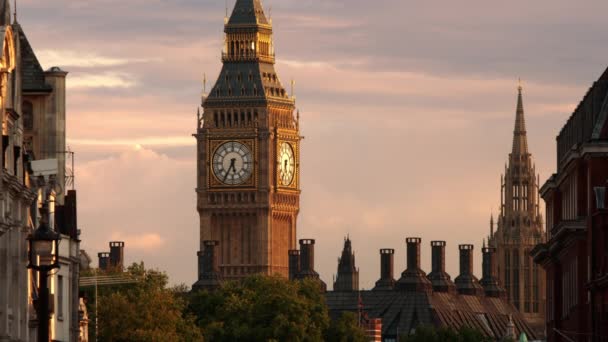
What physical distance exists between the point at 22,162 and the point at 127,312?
7636cm

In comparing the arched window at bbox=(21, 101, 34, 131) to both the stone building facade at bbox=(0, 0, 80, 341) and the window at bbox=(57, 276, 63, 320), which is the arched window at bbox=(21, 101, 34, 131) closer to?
the stone building facade at bbox=(0, 0, 80, 341)

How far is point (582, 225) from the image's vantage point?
9394 centimetres

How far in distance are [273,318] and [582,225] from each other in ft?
319

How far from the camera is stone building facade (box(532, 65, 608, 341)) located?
8238 centimetres

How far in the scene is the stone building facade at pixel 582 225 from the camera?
82.4m

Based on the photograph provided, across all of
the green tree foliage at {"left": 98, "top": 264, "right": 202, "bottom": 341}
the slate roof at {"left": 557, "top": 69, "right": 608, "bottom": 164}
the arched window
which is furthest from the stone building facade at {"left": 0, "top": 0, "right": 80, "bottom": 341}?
the green tree foliage at {"left": 98, "top": 264, "right": 202, "bottom": 341}

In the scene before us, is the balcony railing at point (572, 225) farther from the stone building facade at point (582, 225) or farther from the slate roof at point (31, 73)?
the slate roof at point (31, 73)

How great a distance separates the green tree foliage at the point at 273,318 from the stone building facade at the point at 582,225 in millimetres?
76012

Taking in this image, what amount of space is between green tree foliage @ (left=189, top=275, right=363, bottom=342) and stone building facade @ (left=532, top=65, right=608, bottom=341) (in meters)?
76.0

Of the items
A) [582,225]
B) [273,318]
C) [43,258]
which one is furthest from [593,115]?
[273,318]

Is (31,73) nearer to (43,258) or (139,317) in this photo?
(43,258)

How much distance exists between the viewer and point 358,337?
19925 centimetres

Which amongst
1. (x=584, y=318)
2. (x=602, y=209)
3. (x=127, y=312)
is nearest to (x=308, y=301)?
(x=127, y=312)

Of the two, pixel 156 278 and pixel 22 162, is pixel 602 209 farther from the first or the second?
pixel 156 278
